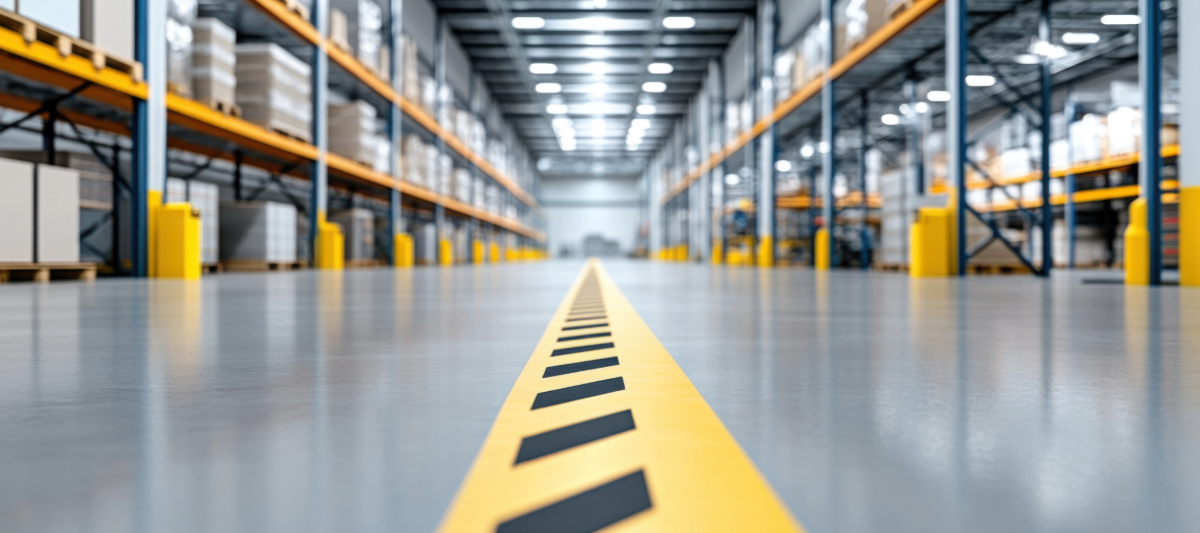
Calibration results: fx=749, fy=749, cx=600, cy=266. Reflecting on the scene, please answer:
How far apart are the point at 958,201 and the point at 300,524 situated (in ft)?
30.7

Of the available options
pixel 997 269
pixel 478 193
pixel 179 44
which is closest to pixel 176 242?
pixel 179 44

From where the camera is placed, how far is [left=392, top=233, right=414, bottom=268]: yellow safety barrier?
49.8 ft

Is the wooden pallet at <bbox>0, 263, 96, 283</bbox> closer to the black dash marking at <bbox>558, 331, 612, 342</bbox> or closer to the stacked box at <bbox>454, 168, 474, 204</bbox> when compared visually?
the black dash marking at <bbox>558, 331, 612, 342</bbox>

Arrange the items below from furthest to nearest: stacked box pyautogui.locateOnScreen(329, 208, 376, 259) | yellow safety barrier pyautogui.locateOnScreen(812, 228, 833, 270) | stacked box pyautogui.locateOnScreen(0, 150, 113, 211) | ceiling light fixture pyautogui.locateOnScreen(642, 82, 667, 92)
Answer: ceiling light fixture pyautogui.locateOnScreen(642, 82, 667, 92) < stacked box pyautogui.locateOnScreen(329, 208, 376, 259) < yellow safety barrier pyautogui.locateOnScreen(812, 228, 833, 270) < stacked box pyautogui.locateOnScreen(0, 150, 113, 211)

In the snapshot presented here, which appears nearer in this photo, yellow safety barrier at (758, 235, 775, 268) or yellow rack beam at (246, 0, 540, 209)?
yellow rack beam at (246, 0, 540, 209)

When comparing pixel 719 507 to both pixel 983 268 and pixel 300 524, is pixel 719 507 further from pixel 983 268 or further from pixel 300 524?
pixel 983 268

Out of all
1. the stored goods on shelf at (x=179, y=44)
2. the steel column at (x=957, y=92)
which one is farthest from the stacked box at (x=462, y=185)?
the steel column at (x=957, y=92)

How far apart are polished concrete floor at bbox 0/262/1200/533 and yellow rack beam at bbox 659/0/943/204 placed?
7.82m

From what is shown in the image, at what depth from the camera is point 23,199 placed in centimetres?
609

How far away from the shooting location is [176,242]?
7328 millimetres

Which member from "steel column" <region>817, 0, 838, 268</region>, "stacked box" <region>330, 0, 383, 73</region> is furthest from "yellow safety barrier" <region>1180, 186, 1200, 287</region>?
"stacked box" <region>330, 0, 383, 73</region>

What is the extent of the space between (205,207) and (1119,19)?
47.4ft

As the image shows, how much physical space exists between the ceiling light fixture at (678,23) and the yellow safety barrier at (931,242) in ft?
39.1

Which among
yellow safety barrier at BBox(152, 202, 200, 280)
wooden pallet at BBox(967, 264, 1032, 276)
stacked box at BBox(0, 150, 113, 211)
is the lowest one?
wooden pallet at BBox(967, 264, 1032, 276)
